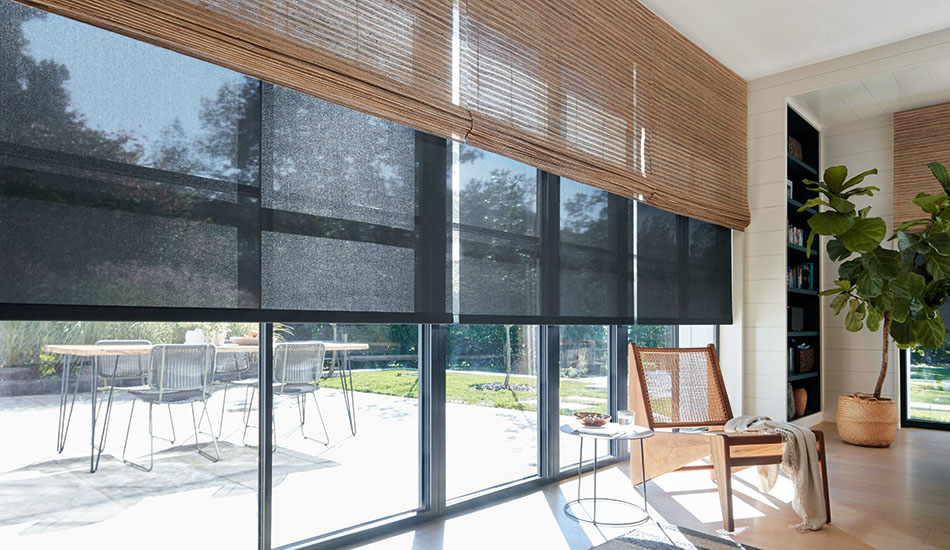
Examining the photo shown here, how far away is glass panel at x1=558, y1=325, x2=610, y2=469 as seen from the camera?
157 inches

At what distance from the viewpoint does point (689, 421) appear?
398cm

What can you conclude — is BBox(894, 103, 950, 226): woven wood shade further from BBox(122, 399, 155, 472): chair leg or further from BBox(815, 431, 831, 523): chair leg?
BBox(122, 399, 155, 472): chair leg

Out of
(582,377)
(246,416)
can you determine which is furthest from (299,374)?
(582,377)

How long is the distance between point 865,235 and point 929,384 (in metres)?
2.49

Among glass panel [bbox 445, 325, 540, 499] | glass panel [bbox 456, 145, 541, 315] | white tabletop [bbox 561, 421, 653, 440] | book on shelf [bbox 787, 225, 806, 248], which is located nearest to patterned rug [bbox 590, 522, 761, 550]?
white tabletop [bbox 561, 421, 653, 440]

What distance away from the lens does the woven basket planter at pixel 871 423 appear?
5.06 m

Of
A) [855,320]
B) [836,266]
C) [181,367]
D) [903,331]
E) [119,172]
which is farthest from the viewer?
[836,266]

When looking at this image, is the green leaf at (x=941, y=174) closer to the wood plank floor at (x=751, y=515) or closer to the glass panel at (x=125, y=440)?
the wood plank floor at (x=751, y=515)

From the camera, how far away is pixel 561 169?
3.43 m

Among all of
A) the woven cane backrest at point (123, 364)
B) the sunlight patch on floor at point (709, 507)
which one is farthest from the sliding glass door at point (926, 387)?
the woven cane backrest at point (123, 364)

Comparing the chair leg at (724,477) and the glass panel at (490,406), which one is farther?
the glass panel at (490,406)

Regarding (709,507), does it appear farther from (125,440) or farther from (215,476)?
(125,440)

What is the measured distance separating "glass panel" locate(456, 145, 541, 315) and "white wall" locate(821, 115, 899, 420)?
4246 millimetres

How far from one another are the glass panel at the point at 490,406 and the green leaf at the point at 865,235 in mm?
2426
